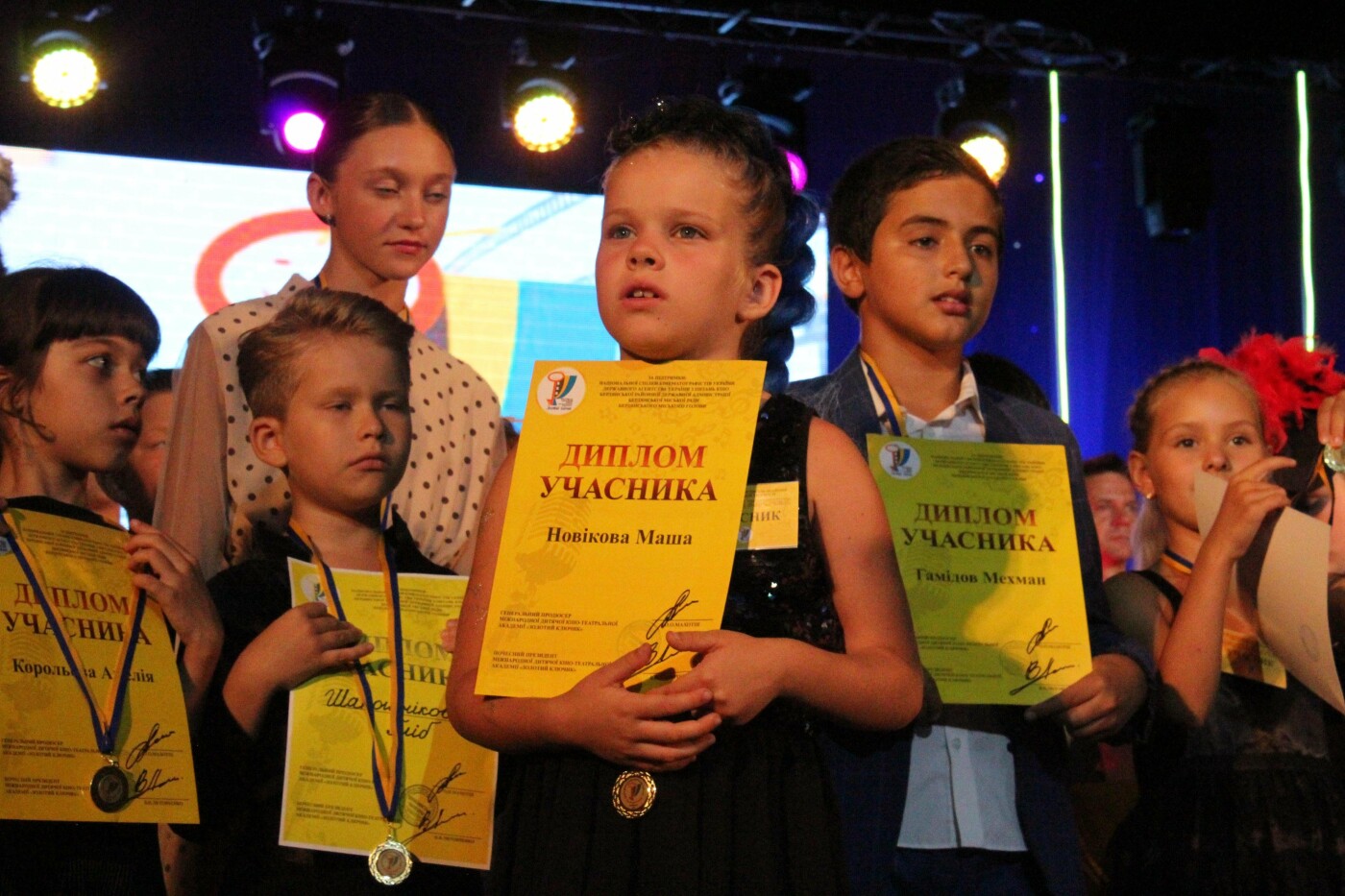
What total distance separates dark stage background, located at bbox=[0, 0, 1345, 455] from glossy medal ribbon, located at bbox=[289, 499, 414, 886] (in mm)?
3593

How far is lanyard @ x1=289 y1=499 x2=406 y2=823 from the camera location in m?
1.95

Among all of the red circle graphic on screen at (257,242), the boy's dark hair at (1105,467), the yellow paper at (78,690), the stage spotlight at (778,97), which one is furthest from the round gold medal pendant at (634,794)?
the stage spotlight at (778,97)

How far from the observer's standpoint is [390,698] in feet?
6.61

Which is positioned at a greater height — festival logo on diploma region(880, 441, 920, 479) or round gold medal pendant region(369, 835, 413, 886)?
festival logo on diploma region(880, 441, 920, 479)

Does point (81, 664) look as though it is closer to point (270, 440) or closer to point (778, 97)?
point (270, 440)

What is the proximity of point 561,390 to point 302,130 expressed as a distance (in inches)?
151

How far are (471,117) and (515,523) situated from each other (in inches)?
181

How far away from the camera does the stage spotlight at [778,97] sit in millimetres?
5609

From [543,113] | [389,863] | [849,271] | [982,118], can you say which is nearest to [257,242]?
[543,113]

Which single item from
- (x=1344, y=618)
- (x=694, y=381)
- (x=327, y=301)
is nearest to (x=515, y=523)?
(x=694, y=381)

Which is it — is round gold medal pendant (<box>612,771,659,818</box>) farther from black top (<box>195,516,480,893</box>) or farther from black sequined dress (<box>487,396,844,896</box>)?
black top (<box>195,516,480,893</box>)

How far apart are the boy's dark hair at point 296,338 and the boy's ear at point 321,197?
356 millimetres
